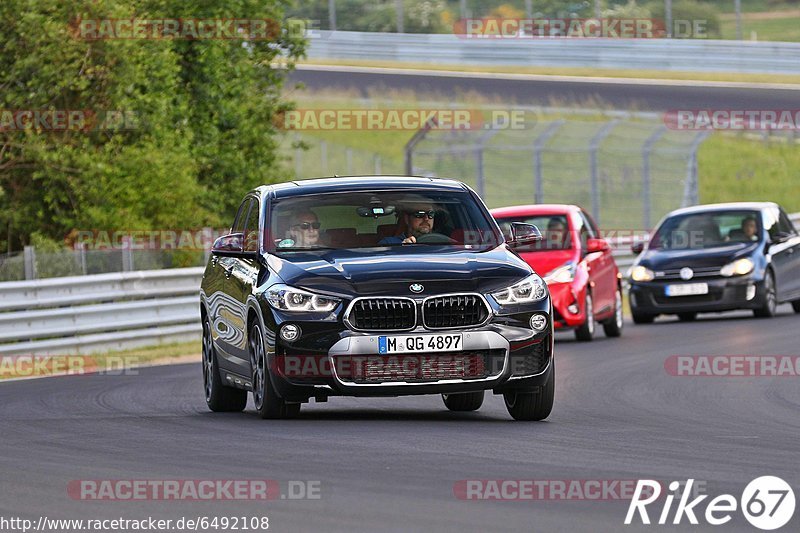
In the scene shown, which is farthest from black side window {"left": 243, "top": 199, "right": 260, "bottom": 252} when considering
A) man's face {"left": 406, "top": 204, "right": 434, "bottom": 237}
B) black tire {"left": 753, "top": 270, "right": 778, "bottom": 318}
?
black tire {"left": 753, "top": 270, "right": 778, "bottom": 318}

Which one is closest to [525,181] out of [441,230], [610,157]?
[610,157]

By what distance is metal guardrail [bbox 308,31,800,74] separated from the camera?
47.6m

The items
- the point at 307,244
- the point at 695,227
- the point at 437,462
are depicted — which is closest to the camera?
the point at 437,462

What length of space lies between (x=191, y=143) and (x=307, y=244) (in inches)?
768

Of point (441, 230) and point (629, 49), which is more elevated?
point (441, 230)

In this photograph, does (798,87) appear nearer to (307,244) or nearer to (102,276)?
(102,276)

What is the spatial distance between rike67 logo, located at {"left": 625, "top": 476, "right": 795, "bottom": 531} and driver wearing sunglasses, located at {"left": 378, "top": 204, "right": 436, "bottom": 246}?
411 cm

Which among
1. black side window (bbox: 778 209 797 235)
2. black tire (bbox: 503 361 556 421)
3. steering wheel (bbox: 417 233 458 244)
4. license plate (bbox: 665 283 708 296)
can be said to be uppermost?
steering wheel (bbox: 417 233 458 244)

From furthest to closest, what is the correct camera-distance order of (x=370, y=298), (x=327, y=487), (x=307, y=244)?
(x=307, y=244) → (x=370, y=298) → (x=327, y=487)

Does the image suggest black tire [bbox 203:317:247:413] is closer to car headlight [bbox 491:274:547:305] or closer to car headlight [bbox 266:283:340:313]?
car headlight [bbox 266:283:340:313]

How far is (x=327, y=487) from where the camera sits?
8.51 m

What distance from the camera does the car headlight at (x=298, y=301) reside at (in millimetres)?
11352

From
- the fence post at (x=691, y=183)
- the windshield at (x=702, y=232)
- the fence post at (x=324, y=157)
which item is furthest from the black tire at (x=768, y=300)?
the fence post at (x=324, y=157)

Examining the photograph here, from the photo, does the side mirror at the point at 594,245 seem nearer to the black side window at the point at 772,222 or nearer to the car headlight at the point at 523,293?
the black side window at the point at 772,222
